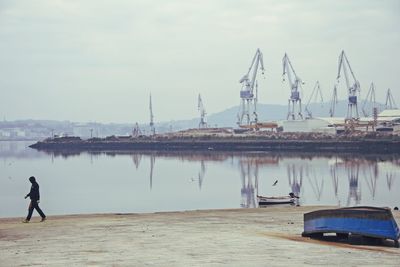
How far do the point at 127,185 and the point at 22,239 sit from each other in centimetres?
4348

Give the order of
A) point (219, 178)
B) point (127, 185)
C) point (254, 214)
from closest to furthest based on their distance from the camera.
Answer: point (254, 214)
point (127, 185)
point (219, 178)

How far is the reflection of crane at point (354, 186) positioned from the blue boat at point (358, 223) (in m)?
25.7

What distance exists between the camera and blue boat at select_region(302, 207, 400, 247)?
12977mm

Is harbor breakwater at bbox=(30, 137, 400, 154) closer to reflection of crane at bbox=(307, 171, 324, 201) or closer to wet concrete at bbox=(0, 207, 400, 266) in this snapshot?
reflection of crane at bbox=(307, 171, 324, 201)

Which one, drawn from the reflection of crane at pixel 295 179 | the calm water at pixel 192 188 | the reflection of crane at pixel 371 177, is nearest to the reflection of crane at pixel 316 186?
the calm water at pixel 192 188

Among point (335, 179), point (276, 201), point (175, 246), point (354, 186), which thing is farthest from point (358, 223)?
point (335, 179)

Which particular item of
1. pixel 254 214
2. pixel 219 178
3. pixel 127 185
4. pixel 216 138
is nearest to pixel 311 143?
pixel 216 138

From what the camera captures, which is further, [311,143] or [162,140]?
[162,140]

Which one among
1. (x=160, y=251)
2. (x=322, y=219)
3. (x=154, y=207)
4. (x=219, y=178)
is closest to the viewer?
(x=160, y=251)

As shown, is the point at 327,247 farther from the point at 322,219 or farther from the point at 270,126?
the point at 270,126

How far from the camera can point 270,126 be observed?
17900 centimetres

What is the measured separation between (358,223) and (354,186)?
41090 mm

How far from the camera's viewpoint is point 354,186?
53.3 meters

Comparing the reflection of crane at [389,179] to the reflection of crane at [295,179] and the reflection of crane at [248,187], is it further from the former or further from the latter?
the reflection of crane at [248,187]
